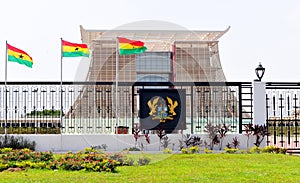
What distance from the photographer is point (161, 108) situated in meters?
15.7

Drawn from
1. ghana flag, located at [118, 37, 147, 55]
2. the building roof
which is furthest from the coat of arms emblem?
the building roof

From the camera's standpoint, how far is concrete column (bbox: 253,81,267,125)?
15.8 metres

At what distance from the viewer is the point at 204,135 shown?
1551cm

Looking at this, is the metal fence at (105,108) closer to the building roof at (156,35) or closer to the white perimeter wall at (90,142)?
the white perimeter wall at (90,142)

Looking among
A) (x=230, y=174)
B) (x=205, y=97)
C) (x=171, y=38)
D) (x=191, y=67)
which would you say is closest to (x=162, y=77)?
(x=191, y=67)

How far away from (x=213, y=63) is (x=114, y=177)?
48558mm

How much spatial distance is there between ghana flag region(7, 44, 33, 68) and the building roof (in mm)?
28869

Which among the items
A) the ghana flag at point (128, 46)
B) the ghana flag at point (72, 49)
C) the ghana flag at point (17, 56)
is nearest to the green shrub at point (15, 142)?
the ghana flag at point (17, 56)

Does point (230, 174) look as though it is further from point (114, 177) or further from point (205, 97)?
point (205, 97)

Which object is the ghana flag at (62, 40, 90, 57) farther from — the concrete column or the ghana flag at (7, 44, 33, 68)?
the concrete column

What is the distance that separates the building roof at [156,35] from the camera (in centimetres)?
4606

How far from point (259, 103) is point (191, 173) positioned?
7332mm

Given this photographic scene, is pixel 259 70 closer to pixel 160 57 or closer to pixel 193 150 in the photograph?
pixel 193 150

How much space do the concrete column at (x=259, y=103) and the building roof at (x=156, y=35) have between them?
2895 centimetres
